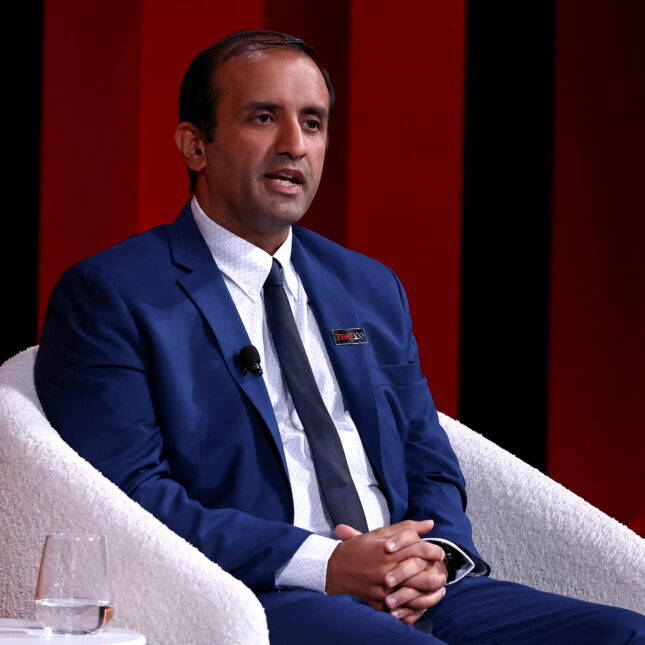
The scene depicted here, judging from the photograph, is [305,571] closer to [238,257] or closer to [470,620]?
[470,620]

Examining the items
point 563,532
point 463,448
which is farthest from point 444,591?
point 463,448

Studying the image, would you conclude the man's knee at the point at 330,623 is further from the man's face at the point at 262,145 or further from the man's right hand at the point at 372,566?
the man's face at the point at 262,145

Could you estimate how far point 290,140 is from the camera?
6.14ft

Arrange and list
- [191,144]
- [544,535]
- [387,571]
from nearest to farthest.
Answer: [387,571] → [544,535] → [191,144]

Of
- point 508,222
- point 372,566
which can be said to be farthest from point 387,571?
point 508,222

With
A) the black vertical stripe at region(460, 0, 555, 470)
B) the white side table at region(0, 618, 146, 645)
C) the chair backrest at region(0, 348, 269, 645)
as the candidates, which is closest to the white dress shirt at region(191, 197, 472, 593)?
the chair backrest at region(0, 348, 269, 645)

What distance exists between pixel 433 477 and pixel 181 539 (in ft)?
2.24

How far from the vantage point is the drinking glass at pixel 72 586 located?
43.3 inches

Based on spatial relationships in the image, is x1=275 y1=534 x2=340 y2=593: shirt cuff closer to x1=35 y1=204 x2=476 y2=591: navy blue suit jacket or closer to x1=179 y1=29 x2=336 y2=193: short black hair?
x1=35 y1=204 x2=476 y2=591: navy blue suit jacket

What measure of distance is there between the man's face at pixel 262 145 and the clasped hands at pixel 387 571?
64 centimetres

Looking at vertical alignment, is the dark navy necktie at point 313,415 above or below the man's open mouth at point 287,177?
below

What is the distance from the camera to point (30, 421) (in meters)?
1.53

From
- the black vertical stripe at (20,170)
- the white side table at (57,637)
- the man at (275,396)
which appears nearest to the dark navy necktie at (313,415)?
the man at (275,396)

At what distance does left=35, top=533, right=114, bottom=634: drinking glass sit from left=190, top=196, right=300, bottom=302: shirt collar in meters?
0.78
